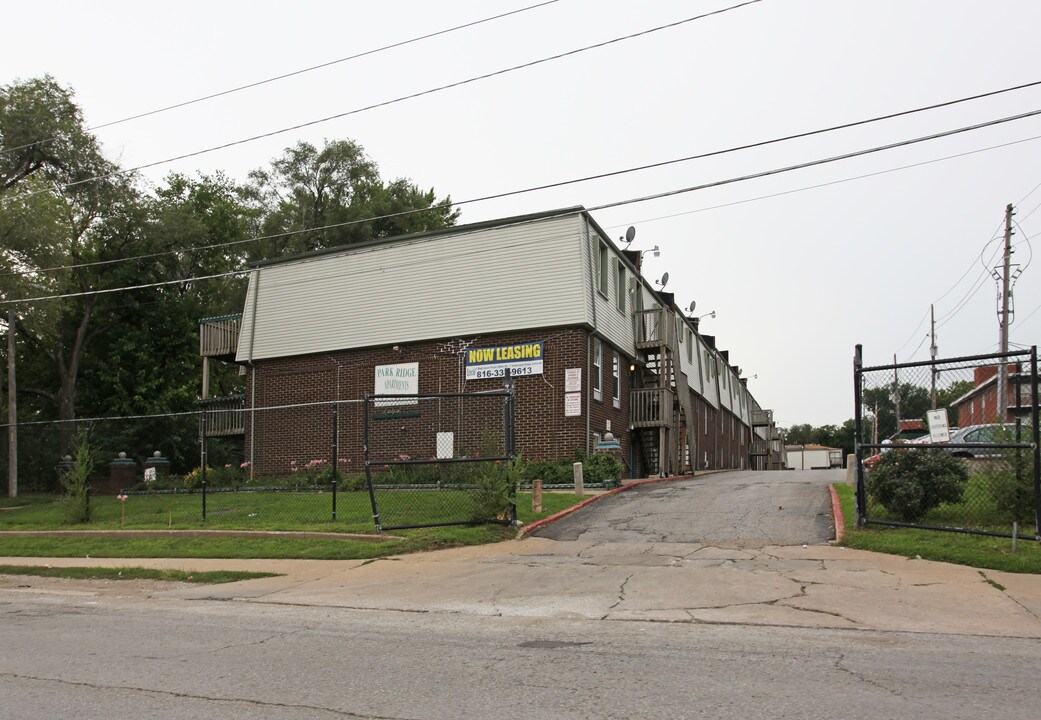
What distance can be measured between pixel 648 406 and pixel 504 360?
18.9ft

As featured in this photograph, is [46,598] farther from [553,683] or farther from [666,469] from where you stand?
[666,469]

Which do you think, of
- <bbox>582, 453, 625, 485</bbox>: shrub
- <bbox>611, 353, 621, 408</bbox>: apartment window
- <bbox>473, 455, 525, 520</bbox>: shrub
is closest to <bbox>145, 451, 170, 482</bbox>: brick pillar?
<bbox>582, 453, 625, 485</bbox>: shrub

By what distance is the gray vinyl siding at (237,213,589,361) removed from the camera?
21.9m

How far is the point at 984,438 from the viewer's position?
1120 centimetres

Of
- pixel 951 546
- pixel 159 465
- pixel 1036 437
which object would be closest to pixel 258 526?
pixel 159 465

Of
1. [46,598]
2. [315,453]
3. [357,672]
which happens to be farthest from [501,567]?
[315,453]

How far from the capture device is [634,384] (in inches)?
1049

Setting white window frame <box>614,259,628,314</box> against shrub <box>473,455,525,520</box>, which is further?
white window frame <box>614,259,628,314</box>

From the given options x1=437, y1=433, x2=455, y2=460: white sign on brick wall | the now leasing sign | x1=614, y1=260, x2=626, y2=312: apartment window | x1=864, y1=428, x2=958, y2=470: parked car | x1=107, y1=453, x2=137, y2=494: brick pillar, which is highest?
x1=614, y1=260, x2=626, y2=312: apartment window

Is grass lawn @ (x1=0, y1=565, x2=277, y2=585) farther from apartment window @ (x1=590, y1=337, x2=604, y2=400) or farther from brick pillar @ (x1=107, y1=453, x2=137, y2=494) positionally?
apartment window @ (x1=590, y1=337, x2=604, y2=400)

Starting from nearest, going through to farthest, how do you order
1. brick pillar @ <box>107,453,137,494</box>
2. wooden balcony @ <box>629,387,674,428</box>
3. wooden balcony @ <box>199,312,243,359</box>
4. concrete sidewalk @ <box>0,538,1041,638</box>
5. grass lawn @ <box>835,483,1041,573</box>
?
concrete sidewalk @ <box>0,538,1041,638</box>
grass lawn @ <box>835,483,1041,573</box>
brick pillar @ <box>107,453,137,494</box>
wooden balcony @ <box>629,387,674,428</box>
wooden balcony @ <box>199,312,243,359</box>

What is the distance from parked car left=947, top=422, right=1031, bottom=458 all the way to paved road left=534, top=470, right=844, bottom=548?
88.6 inches

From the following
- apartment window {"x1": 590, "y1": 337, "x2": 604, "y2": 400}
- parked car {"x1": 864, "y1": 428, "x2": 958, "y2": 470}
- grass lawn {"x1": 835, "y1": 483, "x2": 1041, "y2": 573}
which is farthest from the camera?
apartment window {"x1": 590, "y1": 337, "x2": 604, "y2": 400}

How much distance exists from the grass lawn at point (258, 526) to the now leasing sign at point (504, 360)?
15.8ft
